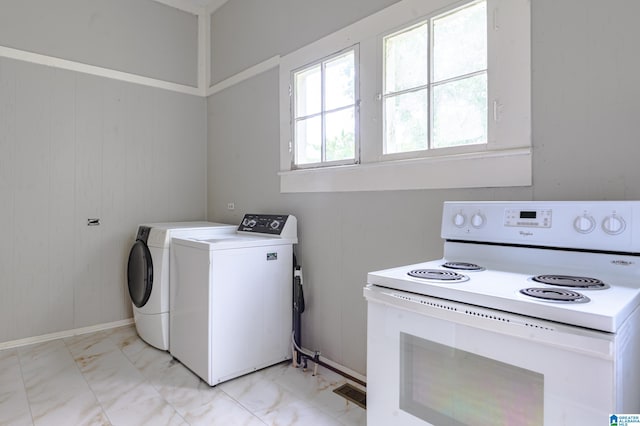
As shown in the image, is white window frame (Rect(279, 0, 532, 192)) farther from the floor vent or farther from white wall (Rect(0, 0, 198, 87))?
white wall (Rect(0, 0, 198, 87))

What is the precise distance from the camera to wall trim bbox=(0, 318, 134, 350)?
2832mm

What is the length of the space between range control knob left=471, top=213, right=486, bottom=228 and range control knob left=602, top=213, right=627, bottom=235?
0.40 m

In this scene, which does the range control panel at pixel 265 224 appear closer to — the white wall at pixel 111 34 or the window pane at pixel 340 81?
the window pane at pixel 340 81

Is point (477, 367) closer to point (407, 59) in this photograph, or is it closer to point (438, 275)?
point (438, 275)

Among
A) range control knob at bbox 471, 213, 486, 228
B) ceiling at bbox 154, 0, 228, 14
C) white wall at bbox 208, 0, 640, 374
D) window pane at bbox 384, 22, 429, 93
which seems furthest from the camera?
ceiling at bbox 154, 0, 228, 14

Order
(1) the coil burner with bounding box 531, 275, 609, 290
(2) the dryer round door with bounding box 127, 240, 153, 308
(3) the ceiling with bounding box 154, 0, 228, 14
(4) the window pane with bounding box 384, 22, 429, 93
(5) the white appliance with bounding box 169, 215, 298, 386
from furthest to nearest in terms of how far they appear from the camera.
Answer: (3) the ceiling with bounding box 154, 0, 228, 14 < (2) the dryer round door with bounding box 127, 240, 153, 308 < (5) the white appliance with bounding box 169, 215, 298, 386 < (4) the window pane with bounding box 384, 22, 429, 93 < (1) the coil burner with bounding box 531, 275, 609, 290

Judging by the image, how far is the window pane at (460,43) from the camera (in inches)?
70.4

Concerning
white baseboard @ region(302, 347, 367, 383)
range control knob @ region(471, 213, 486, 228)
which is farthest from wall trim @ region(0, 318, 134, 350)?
range control knob @ region(471, 213, 486, 228)

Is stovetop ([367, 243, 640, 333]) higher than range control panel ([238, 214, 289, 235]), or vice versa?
range control panel ([238, 214, 289, 235])

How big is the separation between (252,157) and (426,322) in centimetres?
239

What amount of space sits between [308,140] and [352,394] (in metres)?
1.69

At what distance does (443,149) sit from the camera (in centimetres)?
191

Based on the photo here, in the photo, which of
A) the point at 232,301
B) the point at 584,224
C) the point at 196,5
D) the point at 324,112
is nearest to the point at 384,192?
the point at 324,112

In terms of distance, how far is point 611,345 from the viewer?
32.3 inches
